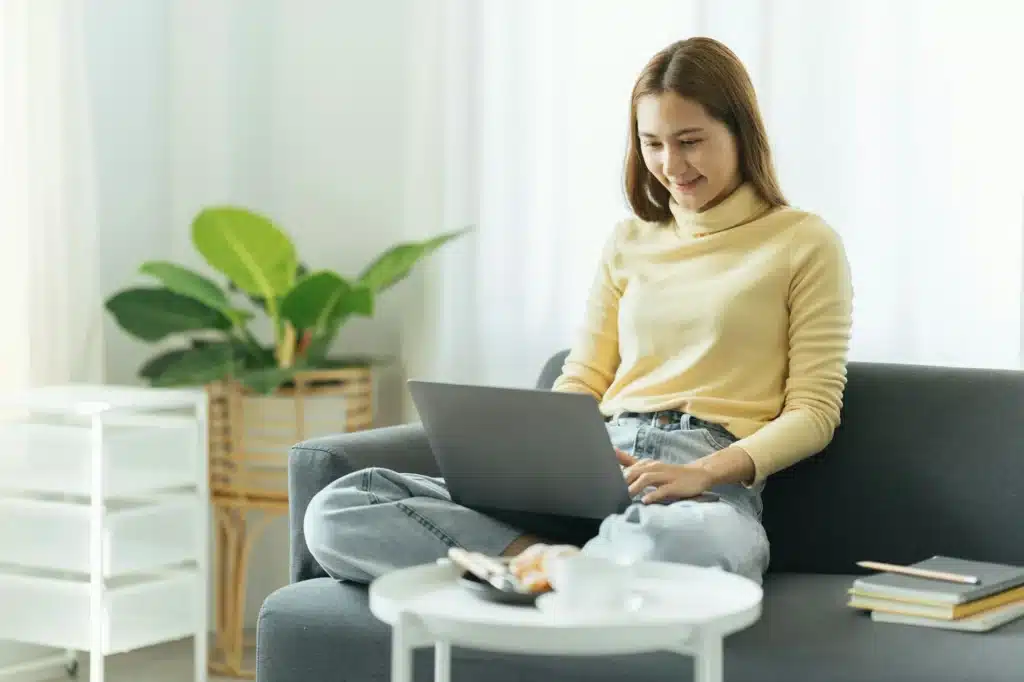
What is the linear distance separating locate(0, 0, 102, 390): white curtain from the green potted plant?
0.40 feet

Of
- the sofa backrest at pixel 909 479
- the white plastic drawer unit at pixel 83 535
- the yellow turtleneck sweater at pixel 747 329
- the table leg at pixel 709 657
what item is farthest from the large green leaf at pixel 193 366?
the table leg at pixel 709 657

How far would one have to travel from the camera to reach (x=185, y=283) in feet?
9.78

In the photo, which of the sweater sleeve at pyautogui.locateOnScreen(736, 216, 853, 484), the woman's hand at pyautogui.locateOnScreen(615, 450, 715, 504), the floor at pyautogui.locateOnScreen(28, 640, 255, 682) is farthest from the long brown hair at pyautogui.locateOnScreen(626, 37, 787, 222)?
the floor at pyautogui.locateOnScreen(28, 640, 255, 682)

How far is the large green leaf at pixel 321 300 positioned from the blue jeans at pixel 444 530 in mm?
1001

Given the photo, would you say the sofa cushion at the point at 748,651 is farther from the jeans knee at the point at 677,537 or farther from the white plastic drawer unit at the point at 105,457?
the white plastic drawer unit at the point at 105,457

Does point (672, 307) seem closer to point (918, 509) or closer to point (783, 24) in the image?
point (918, 509)

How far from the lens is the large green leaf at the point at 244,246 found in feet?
9.76

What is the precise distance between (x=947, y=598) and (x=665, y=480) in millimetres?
385

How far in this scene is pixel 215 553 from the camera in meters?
3.32

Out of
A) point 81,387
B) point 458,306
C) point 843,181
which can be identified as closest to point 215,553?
point 81,387

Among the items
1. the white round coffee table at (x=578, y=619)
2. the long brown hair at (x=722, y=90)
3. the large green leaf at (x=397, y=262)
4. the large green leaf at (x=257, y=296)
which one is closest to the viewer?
the white round coffee table at (x=578, y=619)

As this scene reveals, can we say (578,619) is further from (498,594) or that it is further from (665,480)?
(665,480)

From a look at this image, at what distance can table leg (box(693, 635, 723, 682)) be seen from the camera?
4.45 feet

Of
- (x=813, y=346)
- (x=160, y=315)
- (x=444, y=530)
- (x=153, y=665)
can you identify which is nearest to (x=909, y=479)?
(x=813, y=346)
